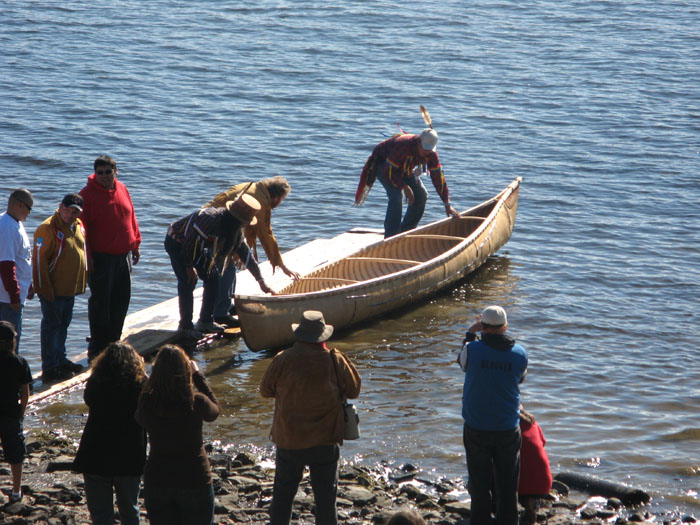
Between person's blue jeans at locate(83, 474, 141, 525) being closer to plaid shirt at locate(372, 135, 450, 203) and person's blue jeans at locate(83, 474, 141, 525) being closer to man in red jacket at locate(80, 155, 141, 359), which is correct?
man in red jacket at locate(80, 155, 141, 359)

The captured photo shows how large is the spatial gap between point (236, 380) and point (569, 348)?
4.05 metres

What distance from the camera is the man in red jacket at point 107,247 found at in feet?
30.1

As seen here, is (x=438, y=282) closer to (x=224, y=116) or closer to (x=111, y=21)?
(x=224, y=116)

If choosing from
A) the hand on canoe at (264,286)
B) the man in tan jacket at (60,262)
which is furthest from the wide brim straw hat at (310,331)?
the hand on canoe at (264,286)

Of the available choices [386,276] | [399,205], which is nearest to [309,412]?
[386,276]

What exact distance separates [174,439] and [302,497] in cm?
198

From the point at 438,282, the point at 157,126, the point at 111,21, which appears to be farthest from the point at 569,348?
the point at 111,21

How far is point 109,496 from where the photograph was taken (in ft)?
19.1

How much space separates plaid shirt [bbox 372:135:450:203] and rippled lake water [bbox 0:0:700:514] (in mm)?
1583

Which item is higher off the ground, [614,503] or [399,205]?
[399,205]

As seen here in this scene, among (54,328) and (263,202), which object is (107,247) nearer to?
(54,328)

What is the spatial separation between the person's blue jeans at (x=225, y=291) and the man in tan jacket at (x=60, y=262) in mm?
1959

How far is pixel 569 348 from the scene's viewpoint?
1162 centimetres

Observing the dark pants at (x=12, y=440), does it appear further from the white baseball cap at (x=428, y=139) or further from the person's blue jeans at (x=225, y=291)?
the white baseball cap at (x=428, y=139)
